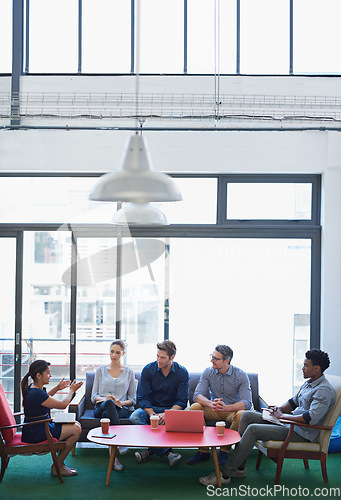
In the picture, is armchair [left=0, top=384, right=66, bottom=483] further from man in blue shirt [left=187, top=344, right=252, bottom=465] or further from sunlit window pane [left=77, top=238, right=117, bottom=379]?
sunlit window pane [left=77, top=238, right=117, bottom=379]

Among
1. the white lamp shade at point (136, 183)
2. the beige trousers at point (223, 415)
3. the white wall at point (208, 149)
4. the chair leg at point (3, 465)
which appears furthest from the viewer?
the white wall at point (208, 149)

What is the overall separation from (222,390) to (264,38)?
4106 mm

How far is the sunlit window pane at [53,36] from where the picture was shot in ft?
23.8

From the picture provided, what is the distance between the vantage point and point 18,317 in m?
7.32

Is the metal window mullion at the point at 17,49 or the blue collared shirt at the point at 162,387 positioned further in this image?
the metal window mullion at the point at 17,49

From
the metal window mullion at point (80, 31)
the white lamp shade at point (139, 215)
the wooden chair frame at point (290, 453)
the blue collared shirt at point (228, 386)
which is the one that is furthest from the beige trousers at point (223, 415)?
the metal window mullion at point (80, 31)

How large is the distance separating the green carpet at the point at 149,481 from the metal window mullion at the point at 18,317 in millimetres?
1412

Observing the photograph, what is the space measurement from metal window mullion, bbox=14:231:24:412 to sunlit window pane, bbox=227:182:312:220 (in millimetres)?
2529

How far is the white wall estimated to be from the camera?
7.13 m

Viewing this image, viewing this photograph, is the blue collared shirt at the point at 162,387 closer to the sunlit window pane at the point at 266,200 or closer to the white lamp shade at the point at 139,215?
the white lamp shade at the point at 139,215

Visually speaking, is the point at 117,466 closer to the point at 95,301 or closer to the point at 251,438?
the point at 251,438

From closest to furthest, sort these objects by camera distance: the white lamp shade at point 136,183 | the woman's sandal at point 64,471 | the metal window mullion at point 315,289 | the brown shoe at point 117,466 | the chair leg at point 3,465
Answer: the white lamp shade at point 136,183 → the chair leg at point 3,465 → the woman's sandal at point 64,471 → the brown shoe at point 117,466 → the metal window mullion at point 315,289

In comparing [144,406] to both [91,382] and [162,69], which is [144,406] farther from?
[162,69]

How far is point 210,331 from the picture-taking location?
24.0 ft
